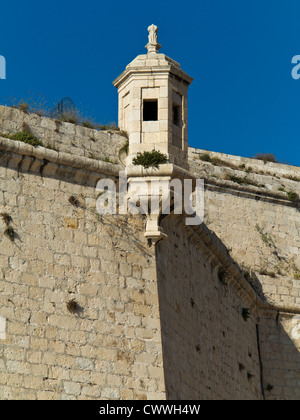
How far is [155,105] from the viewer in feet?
47.0

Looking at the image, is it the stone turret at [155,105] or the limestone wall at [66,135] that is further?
the stone turret at [155,105]

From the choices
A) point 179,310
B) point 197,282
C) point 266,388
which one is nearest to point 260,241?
point 266,388

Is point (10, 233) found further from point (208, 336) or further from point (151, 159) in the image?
point (208, 336)

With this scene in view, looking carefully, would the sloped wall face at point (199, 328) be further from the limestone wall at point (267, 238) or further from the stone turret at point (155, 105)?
the stone turret at point (155, 105)

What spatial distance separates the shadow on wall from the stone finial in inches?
102

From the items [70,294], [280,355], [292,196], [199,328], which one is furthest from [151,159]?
[292,196]

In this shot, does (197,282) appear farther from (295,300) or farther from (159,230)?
(295,300)

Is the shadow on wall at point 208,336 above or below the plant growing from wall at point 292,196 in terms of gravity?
below

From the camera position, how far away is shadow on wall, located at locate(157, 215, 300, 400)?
14.2 meters

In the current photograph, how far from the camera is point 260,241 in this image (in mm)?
21703

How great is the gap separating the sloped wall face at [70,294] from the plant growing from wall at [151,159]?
0.71m

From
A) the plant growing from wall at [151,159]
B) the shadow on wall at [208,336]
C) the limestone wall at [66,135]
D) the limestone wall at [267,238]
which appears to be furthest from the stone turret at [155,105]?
the limestone wall at [267,238]

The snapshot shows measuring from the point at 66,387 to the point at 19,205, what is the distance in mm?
2453

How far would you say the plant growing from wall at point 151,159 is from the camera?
13734mm
